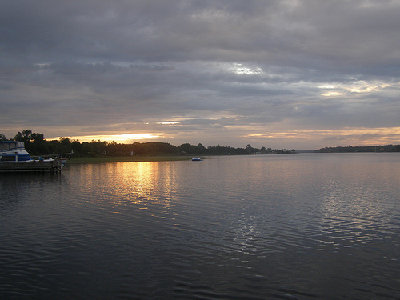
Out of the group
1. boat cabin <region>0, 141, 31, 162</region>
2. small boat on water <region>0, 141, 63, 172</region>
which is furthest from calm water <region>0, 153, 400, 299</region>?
boat cabin <region>0, 141, 31, 162</region>

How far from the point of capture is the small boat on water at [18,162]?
86.8m

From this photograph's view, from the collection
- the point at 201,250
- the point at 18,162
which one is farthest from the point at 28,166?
the point at 201,250

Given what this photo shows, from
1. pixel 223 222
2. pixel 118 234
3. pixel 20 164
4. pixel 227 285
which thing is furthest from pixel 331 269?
pixel 20 164

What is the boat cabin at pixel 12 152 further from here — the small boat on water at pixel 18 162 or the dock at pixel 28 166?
the dock at pixel 28 166

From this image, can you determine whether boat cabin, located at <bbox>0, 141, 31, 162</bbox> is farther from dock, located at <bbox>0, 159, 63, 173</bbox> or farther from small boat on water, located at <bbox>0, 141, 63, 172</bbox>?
dock, located at <bbox>0, 159, 63, 173</bbox>

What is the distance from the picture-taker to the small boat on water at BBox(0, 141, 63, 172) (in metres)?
86.8

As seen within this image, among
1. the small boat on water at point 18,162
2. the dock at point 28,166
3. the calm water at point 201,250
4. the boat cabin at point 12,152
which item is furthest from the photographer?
the boat cabin at point 12,152

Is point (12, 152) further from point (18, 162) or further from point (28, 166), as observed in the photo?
point (28, 166)

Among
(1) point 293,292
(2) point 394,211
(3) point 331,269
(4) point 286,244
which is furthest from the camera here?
(2) point 394,211

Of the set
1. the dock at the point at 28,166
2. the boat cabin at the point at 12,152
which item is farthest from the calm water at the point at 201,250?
the boat cabin at the point at 12,152

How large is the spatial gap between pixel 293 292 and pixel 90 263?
1109 cm

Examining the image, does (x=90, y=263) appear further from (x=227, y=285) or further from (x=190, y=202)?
(x=190, y=202)

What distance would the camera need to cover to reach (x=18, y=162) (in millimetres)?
87562

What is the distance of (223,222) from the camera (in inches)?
1164
